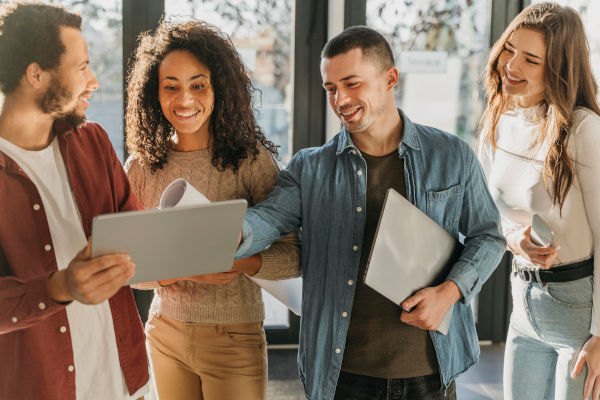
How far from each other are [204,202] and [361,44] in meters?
0.58

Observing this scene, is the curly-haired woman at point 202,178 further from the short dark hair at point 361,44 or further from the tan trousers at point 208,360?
the short dark hair at point 361,44

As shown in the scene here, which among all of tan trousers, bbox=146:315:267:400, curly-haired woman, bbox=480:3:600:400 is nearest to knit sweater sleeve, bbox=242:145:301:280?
tan trousers, bbox=146:315:267:400

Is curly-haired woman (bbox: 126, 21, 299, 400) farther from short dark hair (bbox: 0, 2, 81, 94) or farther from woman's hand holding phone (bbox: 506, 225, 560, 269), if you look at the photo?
woman's hand holding phone (bbox: 506, 225, 560, 269)

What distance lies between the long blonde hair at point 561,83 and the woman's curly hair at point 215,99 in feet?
2.74

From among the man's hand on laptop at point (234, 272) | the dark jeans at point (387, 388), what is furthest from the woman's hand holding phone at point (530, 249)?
the man's hand on laptop at point (234, 272)

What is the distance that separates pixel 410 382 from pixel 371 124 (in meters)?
0.64

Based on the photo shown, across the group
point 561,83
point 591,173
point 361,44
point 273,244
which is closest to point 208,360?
Result: point 273,244

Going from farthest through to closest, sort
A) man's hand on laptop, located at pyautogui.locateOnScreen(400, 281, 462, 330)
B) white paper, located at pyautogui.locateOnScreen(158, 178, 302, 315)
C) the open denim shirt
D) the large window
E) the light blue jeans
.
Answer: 1. the large window
2. the light blue jeans
3. the open denim shirt
4. man's hand on laptop, located at pyautogui.locateOnScreen(400, 281, 462, 330)
5. white paper, located at pyautogui.locateOnScreen(158, 178, 302, 315)

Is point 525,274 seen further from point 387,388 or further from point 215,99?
point 215,99

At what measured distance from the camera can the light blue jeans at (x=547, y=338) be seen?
167cm

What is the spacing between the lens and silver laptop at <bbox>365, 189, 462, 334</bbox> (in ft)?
4.18

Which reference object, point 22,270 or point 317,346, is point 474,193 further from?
point 22,270

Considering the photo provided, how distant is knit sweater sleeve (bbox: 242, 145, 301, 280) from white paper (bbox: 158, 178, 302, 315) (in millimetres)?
56

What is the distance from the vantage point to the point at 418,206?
147cm
